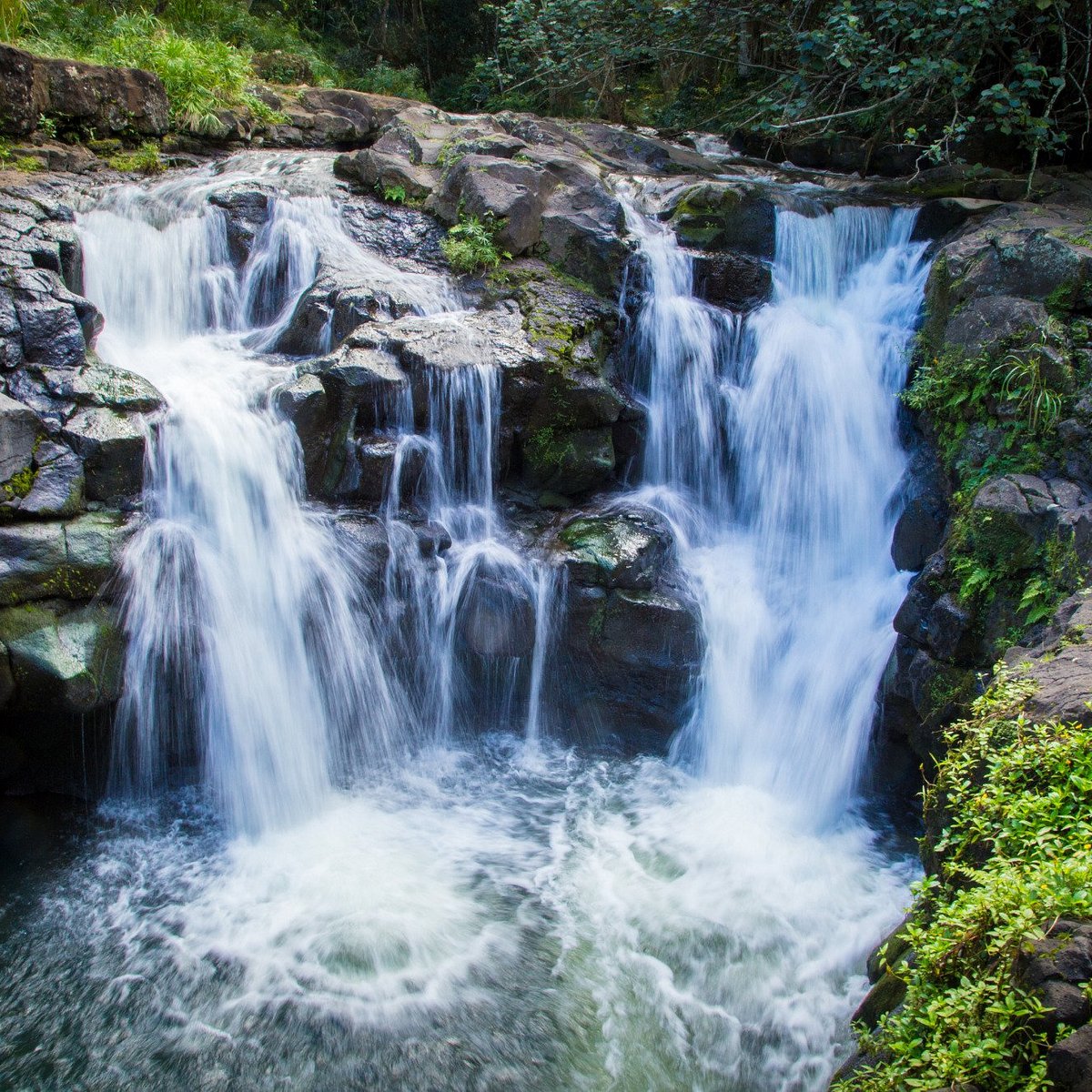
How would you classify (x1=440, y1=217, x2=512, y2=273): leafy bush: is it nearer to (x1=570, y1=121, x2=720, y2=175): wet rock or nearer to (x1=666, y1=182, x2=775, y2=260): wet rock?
(x1=666, y1=182, x2=775, y2=260): wet rock

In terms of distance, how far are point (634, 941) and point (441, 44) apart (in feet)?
63.7

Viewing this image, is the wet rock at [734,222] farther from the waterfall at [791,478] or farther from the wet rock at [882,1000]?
the wet rock at [882,1000]

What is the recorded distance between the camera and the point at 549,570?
7.36m

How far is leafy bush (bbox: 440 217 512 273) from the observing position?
9.01 meters

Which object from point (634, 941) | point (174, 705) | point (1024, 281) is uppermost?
point (1024, 281)

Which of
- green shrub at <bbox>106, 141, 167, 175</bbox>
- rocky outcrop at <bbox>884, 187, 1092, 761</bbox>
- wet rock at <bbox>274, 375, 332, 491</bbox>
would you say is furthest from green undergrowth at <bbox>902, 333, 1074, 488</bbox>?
green shrub at <bbox>106, 141, 167, 175</bbox>

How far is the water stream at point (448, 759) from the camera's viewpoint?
15.5 ft

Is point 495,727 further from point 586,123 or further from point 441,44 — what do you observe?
point 441,44

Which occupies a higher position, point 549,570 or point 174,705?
point 549,570

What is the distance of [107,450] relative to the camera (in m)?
6.32

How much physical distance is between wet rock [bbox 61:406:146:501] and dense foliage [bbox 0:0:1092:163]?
23.4 ft

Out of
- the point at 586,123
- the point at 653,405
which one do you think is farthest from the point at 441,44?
the point at 653,405

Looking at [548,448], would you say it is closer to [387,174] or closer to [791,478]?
[791,478]

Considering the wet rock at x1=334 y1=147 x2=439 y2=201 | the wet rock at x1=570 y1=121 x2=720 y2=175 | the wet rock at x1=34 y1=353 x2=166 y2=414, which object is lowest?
the wet rock at x1=34 y1=353 x2=166 y2=414
